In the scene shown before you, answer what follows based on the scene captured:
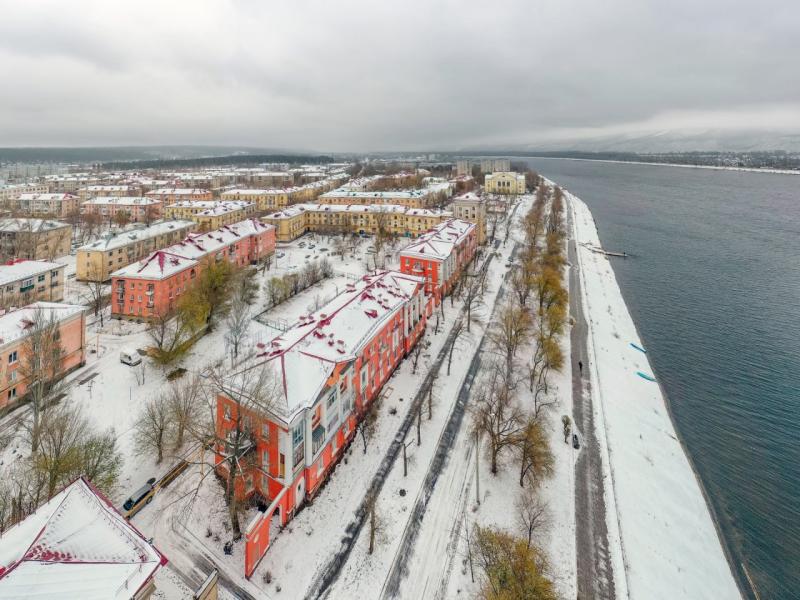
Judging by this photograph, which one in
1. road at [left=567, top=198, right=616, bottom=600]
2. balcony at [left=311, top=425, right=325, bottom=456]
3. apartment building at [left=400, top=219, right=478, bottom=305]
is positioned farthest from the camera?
apartment building at [left=400, top=219, right=478, bottom=305]

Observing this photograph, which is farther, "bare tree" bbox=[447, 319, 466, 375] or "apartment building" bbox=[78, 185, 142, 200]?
"apartment building" bbox=[78, 185, 142, 200]

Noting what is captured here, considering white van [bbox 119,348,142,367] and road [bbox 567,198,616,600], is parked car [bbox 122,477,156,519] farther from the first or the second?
road [bbox 567,198,616,600]

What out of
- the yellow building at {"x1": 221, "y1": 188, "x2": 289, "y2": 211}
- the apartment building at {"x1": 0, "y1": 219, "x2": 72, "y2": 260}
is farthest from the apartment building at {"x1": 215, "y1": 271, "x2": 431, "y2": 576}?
the yellow building at {"x1": 221, "y1": 188, "x2": 289, "y2": 211}

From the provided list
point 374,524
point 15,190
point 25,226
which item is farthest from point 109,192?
point 374,524

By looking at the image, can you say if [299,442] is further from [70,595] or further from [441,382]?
[441,382]

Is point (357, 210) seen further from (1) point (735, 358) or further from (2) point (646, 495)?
(2) point (646, 495)

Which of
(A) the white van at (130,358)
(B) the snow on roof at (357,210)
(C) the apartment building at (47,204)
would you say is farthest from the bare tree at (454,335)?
(C) the apartment building at (47,204)

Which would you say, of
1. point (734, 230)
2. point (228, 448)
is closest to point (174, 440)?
point (228, 448)
